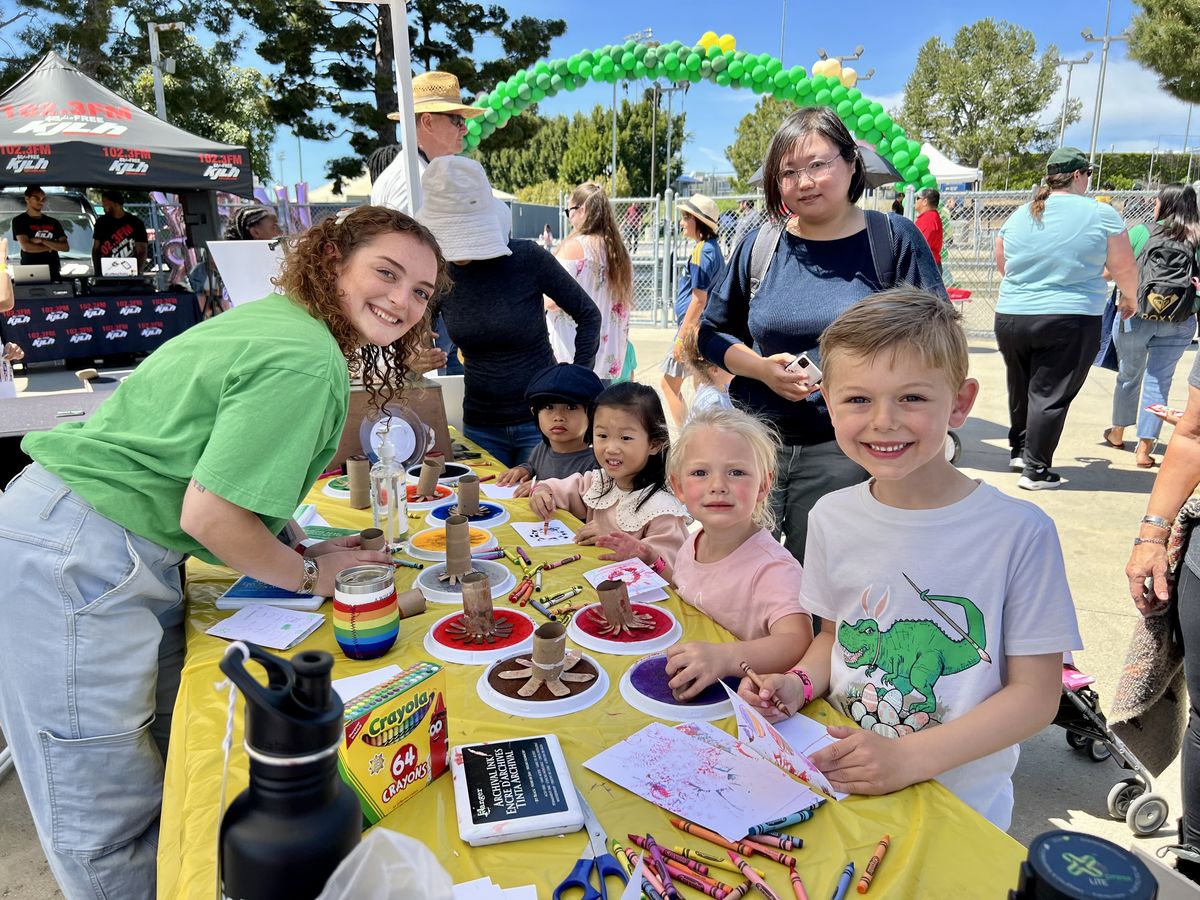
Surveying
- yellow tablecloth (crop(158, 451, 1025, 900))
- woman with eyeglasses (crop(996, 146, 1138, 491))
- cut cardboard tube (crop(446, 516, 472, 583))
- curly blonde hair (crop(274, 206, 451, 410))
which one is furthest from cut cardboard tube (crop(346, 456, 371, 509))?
woman with eyeglasses (crop(996, 146, 1138, 491))

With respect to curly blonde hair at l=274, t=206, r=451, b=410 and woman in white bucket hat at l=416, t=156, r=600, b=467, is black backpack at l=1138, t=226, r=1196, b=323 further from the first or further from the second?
curly blonde hair at l=274, t=206, r=451, b=410

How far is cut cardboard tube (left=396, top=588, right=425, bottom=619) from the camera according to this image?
5.99 ft

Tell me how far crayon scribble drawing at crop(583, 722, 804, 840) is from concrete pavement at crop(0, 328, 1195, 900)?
1200 millimetres

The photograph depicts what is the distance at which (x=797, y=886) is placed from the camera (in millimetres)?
1018

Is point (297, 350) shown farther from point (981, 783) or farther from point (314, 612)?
point (981, 783)

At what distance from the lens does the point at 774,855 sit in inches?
42.3

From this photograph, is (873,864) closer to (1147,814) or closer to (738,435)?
(738,435)

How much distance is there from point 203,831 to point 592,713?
0.66 metres

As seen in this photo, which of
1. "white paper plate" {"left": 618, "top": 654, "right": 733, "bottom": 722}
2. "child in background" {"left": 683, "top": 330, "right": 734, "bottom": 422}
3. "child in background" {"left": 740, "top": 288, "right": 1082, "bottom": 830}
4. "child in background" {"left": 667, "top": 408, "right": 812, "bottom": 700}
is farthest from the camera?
"child in background" {"left": 683, "top": 330, "right": 734, "bottom": 422}

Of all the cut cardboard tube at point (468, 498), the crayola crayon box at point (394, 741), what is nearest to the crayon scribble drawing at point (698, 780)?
the crayola crayon box at point (394, 741)

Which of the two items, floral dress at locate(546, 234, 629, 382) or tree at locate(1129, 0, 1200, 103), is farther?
tree at locate(1129, 0, 1200, 103)

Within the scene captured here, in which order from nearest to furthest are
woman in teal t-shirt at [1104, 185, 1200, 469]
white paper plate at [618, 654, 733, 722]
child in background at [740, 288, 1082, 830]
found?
child in background at [740, 288, 1082, 830] → white paper plate at [618, 654, 733, 722] → woman in teal t-shirt at [1104, 185, 1200, 469]

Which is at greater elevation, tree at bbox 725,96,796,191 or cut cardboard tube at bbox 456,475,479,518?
tree at bbox 725,96,796,191

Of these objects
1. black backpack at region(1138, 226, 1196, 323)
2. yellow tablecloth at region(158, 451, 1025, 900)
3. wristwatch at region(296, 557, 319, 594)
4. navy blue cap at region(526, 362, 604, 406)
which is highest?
black backpack at region(1138, 226, 1196, 323)
